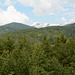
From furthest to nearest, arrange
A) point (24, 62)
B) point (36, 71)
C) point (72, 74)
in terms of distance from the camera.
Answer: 1. point (72, 74)
2. point (24, 62)
3. point (36, 71)

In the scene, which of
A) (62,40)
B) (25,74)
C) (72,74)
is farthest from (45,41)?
(25,74)

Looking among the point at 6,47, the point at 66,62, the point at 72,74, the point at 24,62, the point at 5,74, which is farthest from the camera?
the point at 6,47

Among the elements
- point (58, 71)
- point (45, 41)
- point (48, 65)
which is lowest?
point (58, 71)

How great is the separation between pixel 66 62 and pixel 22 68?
1337cm

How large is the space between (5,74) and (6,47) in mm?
16834

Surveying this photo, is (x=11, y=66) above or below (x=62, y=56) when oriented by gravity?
above

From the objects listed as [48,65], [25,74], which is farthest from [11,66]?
[48,65]

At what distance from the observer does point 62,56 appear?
829 inches

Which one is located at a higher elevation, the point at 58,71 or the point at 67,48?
the point at 67,48

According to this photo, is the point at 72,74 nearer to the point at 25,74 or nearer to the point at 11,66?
the point at 25,74

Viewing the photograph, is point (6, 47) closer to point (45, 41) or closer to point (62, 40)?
point (45, 41)

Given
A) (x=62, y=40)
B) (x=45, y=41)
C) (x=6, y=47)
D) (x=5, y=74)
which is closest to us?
(x=5, y=74)

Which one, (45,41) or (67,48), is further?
(45,41)

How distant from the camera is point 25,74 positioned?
404 inches
